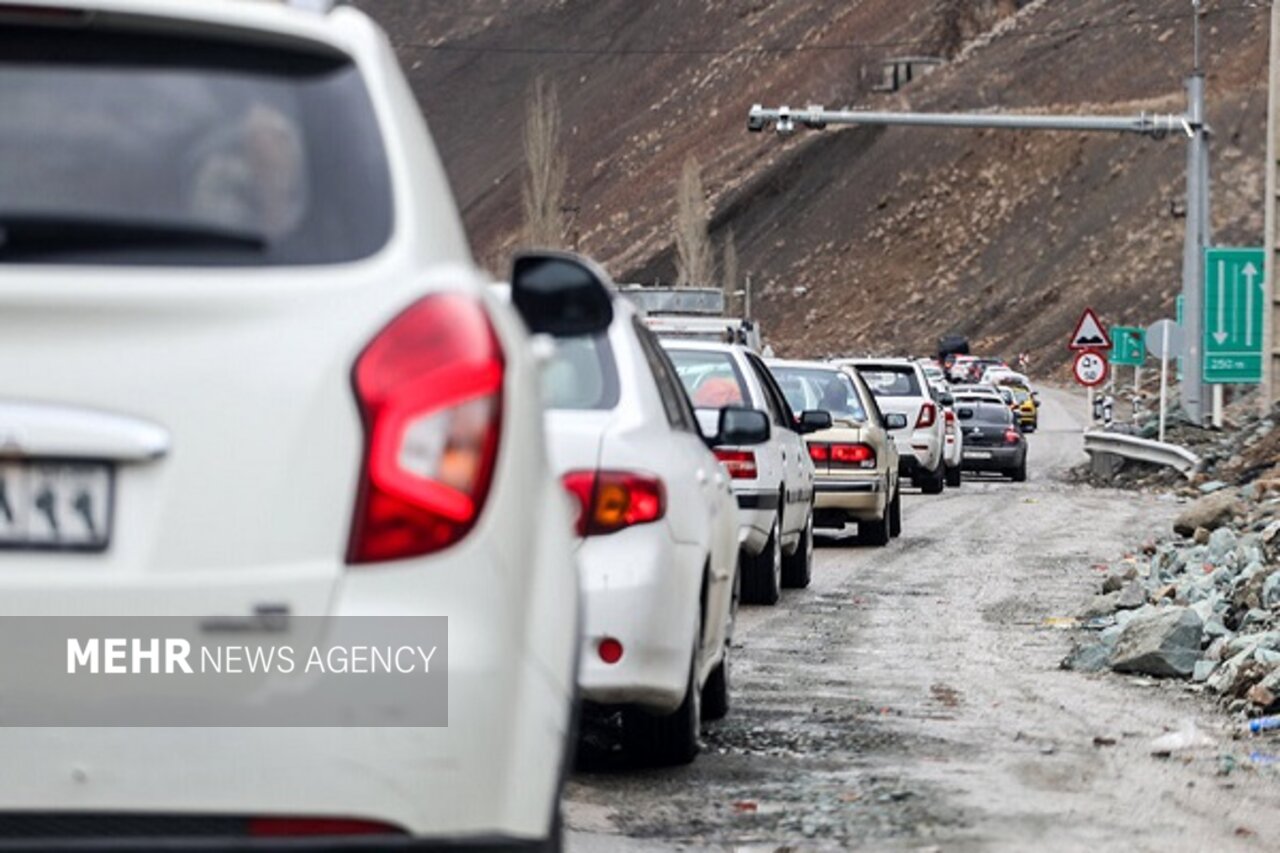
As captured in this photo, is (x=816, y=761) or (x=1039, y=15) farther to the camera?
(x=1039, y=15)

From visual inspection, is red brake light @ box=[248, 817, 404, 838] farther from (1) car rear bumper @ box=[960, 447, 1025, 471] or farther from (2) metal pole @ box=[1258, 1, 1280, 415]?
(1) car rear bumper @ box=[960, 447, 1025, 471]

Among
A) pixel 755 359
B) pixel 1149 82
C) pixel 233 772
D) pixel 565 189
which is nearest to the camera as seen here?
pixel 233 772

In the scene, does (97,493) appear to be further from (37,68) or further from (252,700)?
(37,68)

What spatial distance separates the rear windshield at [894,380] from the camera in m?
35.7

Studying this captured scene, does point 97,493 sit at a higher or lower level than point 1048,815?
higher

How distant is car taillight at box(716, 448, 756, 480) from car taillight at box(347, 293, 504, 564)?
40.5 ft

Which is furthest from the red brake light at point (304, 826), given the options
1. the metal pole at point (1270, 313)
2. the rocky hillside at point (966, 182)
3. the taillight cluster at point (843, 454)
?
the rocky hillside at point (966, 182)

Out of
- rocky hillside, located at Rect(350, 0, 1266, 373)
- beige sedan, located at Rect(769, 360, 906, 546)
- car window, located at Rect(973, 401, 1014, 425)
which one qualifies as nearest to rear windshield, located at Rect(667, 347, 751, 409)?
beige sedan, located at Rect(769, 360, 906, 546)

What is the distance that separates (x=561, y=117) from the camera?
19950 cm

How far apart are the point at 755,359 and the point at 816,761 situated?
887cm

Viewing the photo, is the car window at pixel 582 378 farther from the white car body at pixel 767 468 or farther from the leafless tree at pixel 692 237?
the leafless tree at pixel 692 237

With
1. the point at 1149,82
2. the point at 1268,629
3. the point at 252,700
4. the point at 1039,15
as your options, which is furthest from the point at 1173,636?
the point at 1039,15

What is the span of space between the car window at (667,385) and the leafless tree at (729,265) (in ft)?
417

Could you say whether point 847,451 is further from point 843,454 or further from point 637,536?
point 637,536
